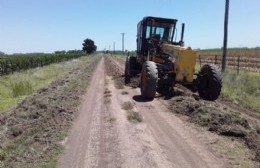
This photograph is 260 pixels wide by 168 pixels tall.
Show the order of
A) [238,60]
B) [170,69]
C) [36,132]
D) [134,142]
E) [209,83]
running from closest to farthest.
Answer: [134,142]
[36,132]
[209,83]
[170,69]
[238,60]

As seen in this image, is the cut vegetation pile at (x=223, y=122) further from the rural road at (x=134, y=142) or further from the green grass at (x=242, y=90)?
the green grass at (x=242, y=90)

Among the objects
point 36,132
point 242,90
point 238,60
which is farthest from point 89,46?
point 36,132

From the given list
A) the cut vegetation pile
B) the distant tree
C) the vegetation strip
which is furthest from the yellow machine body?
the distant tree

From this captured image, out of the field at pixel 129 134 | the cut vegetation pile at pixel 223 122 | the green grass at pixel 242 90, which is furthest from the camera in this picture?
the green grass at pixel 242 90

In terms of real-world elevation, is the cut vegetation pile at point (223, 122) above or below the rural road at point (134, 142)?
above

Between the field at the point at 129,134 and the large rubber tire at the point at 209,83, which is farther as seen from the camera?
the large rubber tire at the point at 209,83

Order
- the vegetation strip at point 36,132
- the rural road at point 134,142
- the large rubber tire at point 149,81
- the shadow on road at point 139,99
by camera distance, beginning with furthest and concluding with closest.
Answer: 1. the shadow on road at point 139,99
2. the large rubber tire at point 149,81
3. the vegetation strip at point 36,132
4. the rural road at point 134,142

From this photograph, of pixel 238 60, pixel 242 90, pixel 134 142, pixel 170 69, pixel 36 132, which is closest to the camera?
pixel 134 142

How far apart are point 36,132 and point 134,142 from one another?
267cm

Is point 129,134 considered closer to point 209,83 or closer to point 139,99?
point 139,99

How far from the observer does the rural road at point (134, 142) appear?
7133 millimetres

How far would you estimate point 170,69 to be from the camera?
15344mm

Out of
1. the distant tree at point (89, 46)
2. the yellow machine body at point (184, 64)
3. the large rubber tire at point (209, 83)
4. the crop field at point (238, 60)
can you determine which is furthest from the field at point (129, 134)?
the distant tree at point (89, 46)

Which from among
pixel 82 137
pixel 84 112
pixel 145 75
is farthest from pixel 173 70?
pixel 82 137
